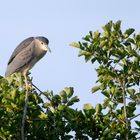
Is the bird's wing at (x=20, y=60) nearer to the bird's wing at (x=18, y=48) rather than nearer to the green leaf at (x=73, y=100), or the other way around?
the bird's wing at (x=18, y=48)

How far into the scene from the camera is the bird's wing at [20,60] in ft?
40.1

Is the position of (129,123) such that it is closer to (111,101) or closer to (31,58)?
(111,101)

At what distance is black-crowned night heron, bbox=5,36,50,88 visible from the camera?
40.2ft

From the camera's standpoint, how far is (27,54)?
1258 cm

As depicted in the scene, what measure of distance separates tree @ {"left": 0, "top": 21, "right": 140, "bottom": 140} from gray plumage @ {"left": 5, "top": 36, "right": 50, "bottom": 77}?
12.1 feet

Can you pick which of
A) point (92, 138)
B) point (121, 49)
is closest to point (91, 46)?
point (121, 49)

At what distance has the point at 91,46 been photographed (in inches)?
337

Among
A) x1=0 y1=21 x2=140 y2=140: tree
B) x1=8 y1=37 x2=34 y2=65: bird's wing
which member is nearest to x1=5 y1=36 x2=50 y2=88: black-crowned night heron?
x1=8 y1=37 x2=34 y2=65: bird's wing

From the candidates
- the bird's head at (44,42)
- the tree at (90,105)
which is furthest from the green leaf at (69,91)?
the bird's head at (44,42)

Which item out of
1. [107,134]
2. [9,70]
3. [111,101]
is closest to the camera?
[107,134]

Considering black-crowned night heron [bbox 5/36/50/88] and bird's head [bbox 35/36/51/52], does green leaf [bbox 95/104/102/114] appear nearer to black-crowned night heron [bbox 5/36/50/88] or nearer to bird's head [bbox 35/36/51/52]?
black-crowned night heron [bbox 5/36/50/88]

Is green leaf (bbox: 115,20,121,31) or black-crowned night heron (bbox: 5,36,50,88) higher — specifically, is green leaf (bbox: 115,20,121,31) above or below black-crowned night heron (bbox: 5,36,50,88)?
below

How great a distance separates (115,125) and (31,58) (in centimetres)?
495

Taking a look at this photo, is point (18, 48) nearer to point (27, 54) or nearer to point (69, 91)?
point (27, 54)
